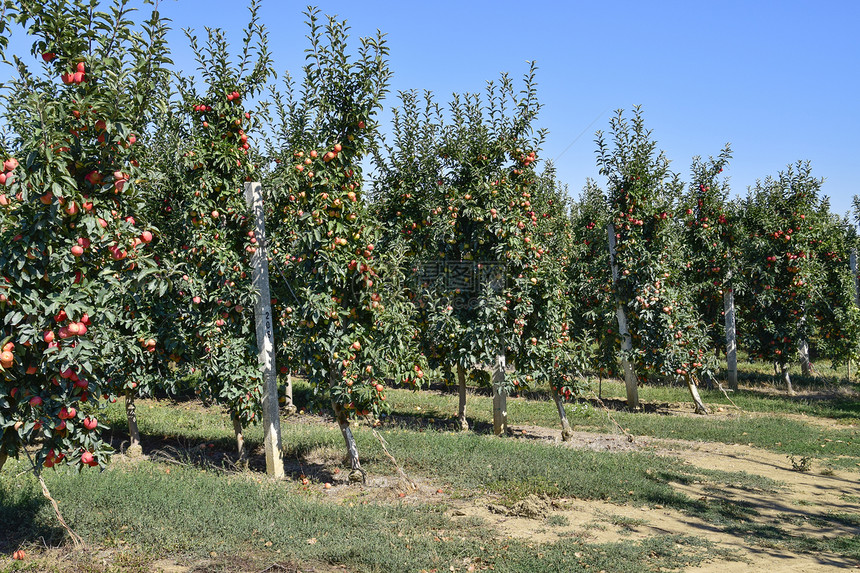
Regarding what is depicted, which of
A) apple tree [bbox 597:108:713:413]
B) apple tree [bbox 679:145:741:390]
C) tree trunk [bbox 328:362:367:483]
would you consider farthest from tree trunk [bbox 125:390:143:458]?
apple tree [bbox 679:145:741:390]

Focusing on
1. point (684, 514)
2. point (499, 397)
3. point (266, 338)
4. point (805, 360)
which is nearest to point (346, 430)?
point (266, 338)

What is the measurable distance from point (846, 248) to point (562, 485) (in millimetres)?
20856

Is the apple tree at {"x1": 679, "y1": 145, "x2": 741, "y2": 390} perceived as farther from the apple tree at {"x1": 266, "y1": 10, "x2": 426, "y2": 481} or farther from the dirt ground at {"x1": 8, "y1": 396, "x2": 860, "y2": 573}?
the apple tree at {"x1": 266, "y1": 10, "x2": 426, "y2": 481}

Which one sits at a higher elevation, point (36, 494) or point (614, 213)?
point (614, 213)

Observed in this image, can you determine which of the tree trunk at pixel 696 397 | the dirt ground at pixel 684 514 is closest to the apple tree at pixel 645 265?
the tree trunk at pixel 696 397

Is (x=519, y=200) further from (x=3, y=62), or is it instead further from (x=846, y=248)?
(x=846, y=248)

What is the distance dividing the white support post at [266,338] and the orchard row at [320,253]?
0.18m

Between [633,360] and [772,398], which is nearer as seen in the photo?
[633,360]

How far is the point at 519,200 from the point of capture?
445 inches

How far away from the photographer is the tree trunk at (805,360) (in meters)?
18.5

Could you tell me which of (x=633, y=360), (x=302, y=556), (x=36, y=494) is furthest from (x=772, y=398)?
(x=36, y=494)

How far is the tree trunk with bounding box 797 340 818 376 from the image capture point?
18.5 metres

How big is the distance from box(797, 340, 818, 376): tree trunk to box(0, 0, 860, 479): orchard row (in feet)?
2.11

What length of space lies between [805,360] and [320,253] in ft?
59.8
